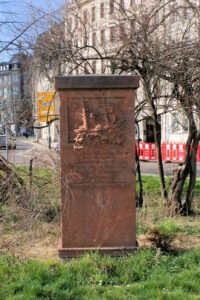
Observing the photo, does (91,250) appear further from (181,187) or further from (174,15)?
(174,15)

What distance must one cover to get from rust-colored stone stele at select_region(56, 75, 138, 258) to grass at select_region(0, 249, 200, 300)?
27cm

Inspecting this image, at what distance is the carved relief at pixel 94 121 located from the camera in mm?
4586

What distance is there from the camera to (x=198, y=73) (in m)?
6.67

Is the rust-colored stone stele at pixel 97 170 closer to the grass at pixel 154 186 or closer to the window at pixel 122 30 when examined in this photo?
the window at pixel 122 30

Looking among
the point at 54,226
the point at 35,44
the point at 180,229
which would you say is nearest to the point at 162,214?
the point at 180,229

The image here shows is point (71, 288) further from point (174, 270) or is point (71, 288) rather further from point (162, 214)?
point (162, 214)

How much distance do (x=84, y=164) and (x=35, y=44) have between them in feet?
14.5

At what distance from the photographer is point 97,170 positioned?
4.61m

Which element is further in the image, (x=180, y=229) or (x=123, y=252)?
(x=180, y=229)

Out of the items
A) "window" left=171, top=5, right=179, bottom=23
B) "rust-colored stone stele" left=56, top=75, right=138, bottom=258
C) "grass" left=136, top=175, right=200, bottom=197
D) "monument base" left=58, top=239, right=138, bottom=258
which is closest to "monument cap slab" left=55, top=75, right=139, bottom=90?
"rust-colored stone stele" left=56, top=75, right=138, bottom=258

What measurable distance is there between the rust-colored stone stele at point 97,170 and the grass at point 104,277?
0.88 ft

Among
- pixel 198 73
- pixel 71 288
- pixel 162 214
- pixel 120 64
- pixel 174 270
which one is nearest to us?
pixel 71 288

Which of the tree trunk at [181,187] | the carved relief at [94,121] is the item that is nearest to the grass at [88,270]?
the carved relief at [94,121]

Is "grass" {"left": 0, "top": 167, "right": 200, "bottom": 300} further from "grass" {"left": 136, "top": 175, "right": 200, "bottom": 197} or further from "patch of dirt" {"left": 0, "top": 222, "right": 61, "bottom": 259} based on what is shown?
"grass" {"left": 136, "top": 175, "right": 200, "bottom": 197}
